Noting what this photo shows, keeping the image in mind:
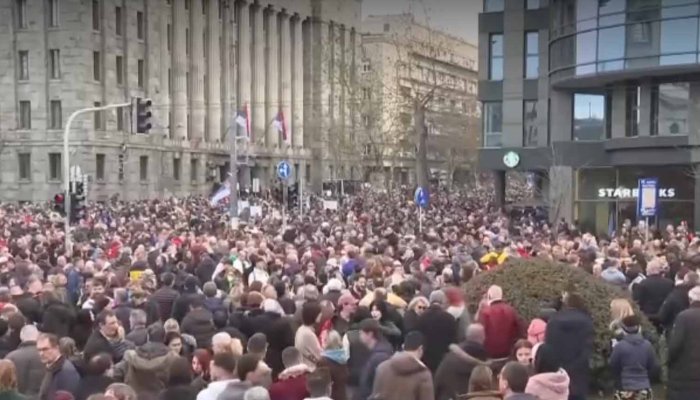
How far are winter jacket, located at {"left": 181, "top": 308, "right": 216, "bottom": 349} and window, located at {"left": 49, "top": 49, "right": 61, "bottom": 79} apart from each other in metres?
60.8

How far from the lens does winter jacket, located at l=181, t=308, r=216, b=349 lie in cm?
1162

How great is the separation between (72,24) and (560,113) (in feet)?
123

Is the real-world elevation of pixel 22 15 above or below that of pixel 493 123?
above

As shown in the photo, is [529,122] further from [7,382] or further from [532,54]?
[7,382]

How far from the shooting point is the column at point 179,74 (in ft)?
264

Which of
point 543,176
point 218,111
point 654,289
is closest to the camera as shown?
point 654,289

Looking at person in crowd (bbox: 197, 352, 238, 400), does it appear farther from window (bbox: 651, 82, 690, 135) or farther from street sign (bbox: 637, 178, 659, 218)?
window (bbox: 651, 82, 690, 135)

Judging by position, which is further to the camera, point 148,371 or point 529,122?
point 529,122

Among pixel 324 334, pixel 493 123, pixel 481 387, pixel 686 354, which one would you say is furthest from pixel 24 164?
pixel 481 387

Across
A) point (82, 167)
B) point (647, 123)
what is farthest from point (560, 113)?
point (82, 167)

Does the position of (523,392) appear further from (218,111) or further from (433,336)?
(218,111)

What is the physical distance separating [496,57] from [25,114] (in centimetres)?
3546

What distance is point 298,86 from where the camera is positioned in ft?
340

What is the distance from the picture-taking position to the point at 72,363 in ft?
30.8
